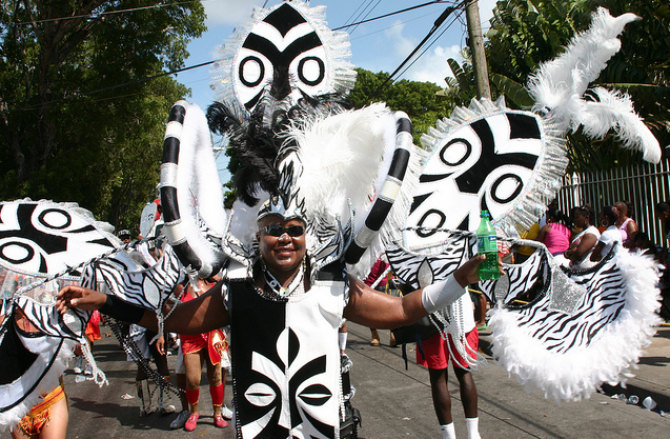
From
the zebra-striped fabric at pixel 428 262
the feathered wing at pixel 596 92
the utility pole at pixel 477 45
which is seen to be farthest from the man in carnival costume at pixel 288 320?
the utility pole at pixel 477 45

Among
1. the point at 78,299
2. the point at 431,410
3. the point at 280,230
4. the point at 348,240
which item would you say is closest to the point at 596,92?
the point at 348,240

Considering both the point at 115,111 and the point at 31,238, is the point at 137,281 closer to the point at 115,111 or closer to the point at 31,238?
the point at 31,238

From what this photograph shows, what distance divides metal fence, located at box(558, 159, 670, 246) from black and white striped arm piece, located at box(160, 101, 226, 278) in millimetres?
7501

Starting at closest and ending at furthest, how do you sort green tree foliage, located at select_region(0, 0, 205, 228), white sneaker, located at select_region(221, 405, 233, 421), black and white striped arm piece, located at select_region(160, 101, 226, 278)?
black and white striped arm piece, located at select_region(160, 101, 226, 278)
white sneaker, located at select_region(221, 405, 233, 421)
green tree foliage, located at select_region(0, 0, 205, 228)

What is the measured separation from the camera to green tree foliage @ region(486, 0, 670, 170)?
A: 9656 millimetres

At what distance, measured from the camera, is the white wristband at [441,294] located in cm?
230

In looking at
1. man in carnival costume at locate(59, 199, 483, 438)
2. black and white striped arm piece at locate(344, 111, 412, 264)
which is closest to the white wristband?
man in carnival costume at locate(59, 199, 483, 438)

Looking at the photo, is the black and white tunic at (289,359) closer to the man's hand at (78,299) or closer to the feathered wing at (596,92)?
the man's hand at (78,299)

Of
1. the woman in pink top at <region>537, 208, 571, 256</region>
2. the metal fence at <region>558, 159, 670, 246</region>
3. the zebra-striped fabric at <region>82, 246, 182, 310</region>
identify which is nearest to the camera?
the zebra-striped fabric at <region>82, 246, 182, 310</region>

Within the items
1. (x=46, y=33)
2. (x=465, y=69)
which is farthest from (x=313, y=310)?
(x=46, y=33)

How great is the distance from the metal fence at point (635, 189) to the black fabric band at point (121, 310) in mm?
7818

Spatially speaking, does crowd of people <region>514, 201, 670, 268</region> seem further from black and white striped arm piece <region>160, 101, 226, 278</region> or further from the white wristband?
black and white striped arm piece <region>160, 101, 226, 278</region>

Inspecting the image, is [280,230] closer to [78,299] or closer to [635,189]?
[78,299]

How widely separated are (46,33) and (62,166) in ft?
10.5
